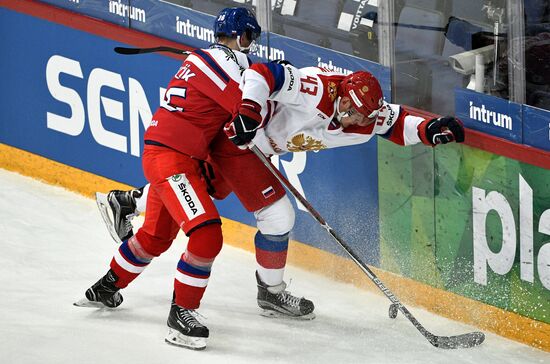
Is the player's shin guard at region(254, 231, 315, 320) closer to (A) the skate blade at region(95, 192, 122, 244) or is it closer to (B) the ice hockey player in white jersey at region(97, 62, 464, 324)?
(B) the ice hockey player in white jersey at region(97, 62, 464, 324)

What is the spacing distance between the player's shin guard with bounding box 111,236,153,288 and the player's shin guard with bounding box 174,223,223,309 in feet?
1.06

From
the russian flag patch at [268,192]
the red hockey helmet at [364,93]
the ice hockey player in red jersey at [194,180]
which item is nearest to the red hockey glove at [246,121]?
the ice hockey player in red jersey at [194,180]

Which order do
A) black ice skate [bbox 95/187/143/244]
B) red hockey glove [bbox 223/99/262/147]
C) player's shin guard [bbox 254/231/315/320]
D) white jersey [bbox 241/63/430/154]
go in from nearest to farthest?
red hockey glove [bbox 223/99/262/147], white jersey [bbox 241/63/430/154], player's shin guard [bbox 254/231/315/320], black ice skate [bbox 95/187/143/244]

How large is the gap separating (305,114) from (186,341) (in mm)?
1051

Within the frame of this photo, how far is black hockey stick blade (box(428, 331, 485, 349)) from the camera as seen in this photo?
588cm

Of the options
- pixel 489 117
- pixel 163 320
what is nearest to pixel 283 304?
pixel 163 320

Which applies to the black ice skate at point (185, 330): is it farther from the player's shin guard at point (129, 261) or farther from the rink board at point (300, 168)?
the rink board at point (300, 168)

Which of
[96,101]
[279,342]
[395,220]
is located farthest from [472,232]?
[96,101]

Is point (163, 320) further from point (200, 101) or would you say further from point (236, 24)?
point (236, 24)

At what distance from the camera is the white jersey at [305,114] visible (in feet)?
18.6

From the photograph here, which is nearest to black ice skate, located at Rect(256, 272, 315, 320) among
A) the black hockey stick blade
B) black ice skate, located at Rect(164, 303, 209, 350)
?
black ice skate, located at Rect(164, 303, 209, 350)

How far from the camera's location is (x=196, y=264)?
5812mm

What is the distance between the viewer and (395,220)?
651 cm

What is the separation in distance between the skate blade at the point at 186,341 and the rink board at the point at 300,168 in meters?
1.13
